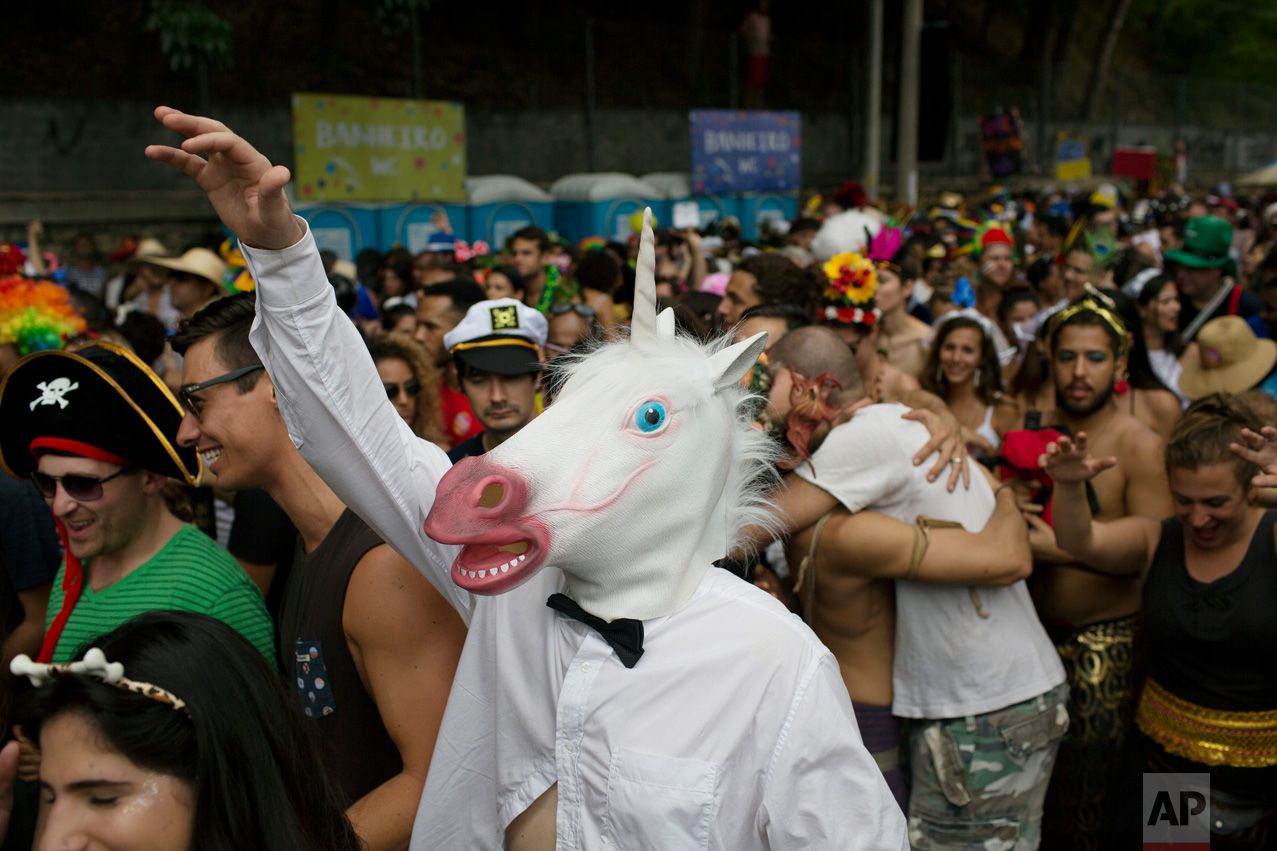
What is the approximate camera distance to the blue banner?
16031 millimetres

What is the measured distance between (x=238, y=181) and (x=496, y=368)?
235 cm

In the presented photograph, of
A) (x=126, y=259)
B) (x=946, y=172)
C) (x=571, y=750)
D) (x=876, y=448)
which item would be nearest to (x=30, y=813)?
(x=571, y=750)

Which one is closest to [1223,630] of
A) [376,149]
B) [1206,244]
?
[1206,244]

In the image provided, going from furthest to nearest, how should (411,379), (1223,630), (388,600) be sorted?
(411,379) → (1223,630) → (388,600)

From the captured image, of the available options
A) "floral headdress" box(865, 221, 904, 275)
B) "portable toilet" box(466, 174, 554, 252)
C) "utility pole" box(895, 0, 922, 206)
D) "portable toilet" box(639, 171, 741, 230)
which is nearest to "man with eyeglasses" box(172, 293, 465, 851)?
"floral headdress" box(865, 221, 904, 275)

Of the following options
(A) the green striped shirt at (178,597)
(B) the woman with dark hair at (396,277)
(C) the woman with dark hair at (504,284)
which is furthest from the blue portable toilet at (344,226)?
(A) the green striped shirt at (178,597)

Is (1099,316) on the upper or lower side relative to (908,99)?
lower

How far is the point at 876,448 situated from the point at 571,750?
4.69 ft

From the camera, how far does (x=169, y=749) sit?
4.97 ft

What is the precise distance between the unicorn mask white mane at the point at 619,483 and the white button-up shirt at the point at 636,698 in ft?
0.19

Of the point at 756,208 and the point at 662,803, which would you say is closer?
the point at 662,803

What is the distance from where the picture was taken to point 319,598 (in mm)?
2107

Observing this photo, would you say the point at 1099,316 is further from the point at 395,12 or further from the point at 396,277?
the point at 395,12

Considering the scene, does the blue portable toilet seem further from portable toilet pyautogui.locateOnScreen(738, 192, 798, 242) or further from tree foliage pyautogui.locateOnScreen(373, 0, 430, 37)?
portable toilet pyautogui.locateOnScreen(738, 192, 798, 242)
